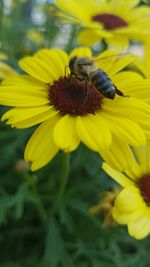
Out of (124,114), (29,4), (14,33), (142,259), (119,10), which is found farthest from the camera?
(29,4)

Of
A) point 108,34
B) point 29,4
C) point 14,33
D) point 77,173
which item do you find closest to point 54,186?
point 77,173

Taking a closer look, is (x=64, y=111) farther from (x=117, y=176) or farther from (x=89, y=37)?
(x=89, y=37)

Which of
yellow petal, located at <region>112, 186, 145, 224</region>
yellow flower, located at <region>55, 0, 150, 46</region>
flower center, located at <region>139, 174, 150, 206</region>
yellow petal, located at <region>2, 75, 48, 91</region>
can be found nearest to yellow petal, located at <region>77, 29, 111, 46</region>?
yellow flower, located at <region>55, 0, 150, 46</region>

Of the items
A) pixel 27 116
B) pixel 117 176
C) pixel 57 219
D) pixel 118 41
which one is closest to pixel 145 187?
pixel 117 176

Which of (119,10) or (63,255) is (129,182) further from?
(119,10)

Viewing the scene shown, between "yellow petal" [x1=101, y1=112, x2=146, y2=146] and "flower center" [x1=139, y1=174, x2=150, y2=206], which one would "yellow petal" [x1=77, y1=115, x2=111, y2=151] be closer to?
"yellow petal" [x1=101, y1=112, x2=146, y2=146]
